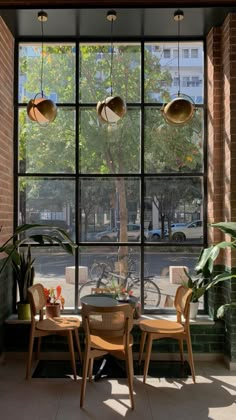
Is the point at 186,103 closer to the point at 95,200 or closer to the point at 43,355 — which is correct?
the point at 95,200

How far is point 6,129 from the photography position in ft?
14.1

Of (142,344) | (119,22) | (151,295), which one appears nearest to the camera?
(142,344)

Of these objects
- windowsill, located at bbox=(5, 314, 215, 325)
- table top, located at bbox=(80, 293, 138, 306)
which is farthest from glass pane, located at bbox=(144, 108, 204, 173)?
windowsill, located at bbox=(5, 314, 215, 325)

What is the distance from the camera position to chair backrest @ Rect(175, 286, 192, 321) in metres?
3.71

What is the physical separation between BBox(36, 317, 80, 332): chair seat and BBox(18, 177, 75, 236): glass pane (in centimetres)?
104

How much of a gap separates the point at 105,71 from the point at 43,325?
2.93 m

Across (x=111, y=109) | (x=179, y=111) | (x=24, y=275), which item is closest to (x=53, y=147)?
(x=111, y=109)

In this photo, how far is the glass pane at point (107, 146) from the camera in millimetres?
4598

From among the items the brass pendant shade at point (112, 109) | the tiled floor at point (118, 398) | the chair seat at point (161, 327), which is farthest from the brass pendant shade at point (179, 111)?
the tiled floor at point (118, 398)

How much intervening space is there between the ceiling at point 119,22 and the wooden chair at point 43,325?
2.77 m

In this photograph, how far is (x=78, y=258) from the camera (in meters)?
4.59

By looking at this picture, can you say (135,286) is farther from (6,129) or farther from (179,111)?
(6,129)

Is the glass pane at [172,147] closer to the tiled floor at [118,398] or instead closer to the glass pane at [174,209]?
the glass pane at [174,209]

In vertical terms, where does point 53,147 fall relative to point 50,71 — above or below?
below
